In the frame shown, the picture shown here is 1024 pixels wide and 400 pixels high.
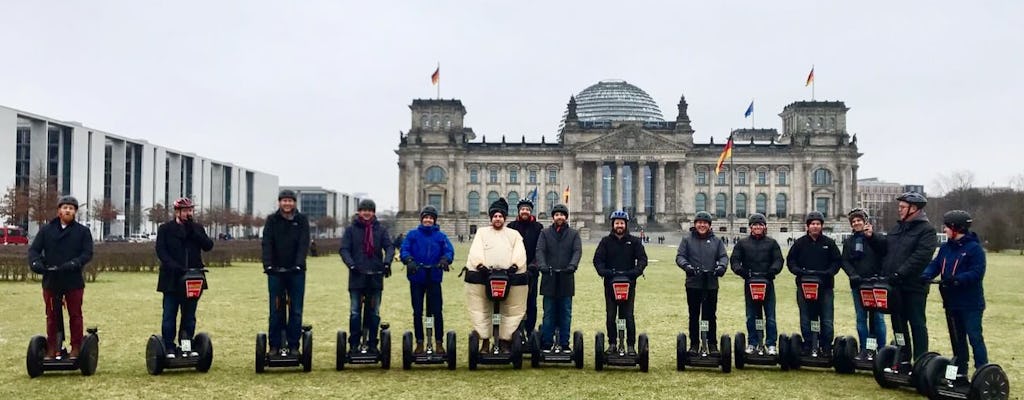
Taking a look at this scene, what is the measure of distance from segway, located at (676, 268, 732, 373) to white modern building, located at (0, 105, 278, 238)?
65.7m

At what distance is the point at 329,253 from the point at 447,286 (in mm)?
36511

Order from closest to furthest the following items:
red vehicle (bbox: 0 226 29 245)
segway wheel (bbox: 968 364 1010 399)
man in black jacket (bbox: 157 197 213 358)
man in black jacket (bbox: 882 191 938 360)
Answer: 1. segway wheel (bbox: 968 364 1010 399)
2. man in black jacket (bbox: 882 191 938 360)
3. man in black jacket (bbox: 157 197 213 358)
4. red vehicle (bbox: 0 226 29 245)

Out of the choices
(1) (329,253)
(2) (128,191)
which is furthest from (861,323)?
(2) (128,191)

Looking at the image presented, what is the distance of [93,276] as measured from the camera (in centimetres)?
2969

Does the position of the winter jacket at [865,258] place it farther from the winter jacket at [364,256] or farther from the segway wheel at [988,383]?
the winter jacket at [364,256]

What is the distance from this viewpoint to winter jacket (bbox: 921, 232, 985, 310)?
9992 millimetres

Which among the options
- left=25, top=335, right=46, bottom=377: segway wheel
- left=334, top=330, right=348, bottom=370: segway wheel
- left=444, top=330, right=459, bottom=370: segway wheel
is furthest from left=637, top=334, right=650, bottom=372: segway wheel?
left=25, top=335, right=46, bottom=377: segway wheel

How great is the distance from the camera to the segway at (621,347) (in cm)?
1188

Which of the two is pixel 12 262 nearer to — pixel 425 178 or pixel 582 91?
pixel 425 178

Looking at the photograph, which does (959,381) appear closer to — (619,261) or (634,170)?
(619,261)

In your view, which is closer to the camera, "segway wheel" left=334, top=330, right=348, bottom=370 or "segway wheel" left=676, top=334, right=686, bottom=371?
"segway wheel" left=334, top=330, right=348, bottom=370

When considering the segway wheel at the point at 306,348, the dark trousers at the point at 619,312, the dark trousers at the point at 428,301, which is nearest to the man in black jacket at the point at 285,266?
the segway wheel at the point at 306,348

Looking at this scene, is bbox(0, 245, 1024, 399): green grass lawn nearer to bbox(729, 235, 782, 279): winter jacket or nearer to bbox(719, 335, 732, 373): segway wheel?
bbox(719, 335, 732, 373): segway wheel

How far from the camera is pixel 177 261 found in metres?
11.6
